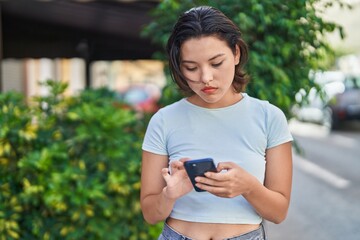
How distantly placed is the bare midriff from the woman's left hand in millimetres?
183

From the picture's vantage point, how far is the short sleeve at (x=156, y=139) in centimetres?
223

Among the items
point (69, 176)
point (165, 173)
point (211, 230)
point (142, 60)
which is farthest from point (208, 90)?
point (142, 60)

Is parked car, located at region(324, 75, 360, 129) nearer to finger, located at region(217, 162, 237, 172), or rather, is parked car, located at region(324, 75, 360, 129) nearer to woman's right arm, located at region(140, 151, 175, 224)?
woman's right arm, located at region(140, 151, 175, 224)

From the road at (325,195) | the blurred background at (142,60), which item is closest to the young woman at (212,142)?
the blurred background at (142,60)

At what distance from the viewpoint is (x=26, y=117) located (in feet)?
16.9

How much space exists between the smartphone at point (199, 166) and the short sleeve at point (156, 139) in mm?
256

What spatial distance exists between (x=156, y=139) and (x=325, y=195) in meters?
8.36

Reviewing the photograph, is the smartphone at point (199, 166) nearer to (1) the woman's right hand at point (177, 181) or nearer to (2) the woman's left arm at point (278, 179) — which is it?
(1) the woman's right hand at point (177, 181)

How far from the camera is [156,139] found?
7.30 feet

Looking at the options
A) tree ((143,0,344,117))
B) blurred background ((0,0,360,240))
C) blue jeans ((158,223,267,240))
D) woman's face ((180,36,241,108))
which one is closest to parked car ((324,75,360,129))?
blurred background ((0,0,360,240))

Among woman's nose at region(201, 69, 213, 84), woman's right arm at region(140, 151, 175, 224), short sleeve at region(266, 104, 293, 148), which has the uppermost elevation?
woman's nose at region(201, 69, 213, 84)

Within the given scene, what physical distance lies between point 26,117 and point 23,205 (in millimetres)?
650

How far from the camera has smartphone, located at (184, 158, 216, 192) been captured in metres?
1.95

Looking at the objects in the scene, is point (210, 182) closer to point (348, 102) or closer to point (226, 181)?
point (226, 181)
